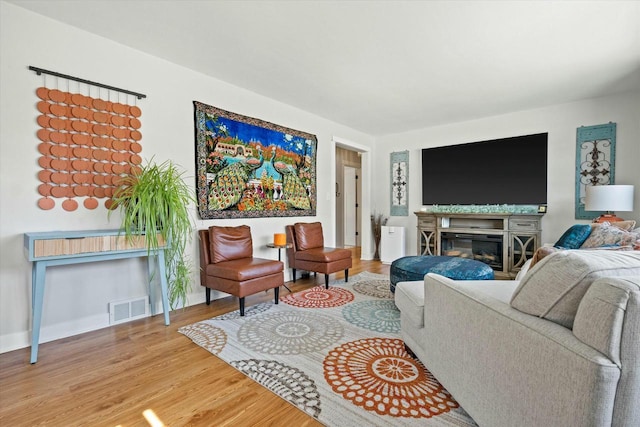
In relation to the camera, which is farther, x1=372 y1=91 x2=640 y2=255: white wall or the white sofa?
x1=372 y1=91 x2=640 y2=255: white wall

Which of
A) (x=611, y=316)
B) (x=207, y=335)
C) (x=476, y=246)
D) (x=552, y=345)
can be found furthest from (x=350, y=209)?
(x=611, y=316)

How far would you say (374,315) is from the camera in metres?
2.83

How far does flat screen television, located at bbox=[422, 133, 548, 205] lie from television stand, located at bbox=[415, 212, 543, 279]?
14.3 inches

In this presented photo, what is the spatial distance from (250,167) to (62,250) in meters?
2.10

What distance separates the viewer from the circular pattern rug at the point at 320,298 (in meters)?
3.18

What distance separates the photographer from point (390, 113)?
469cm

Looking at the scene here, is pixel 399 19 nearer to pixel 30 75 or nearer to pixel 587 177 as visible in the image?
pixel 30 75

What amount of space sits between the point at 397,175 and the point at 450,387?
4.75 metres

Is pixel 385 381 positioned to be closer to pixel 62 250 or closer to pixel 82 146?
pixel 62 250

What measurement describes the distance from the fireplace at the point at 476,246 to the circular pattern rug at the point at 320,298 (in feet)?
7.65

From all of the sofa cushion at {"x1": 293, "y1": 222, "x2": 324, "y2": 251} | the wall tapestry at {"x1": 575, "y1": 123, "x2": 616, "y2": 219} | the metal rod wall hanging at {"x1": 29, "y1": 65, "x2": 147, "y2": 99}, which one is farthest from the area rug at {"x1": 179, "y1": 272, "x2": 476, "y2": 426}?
the wall tapestry at {"x1": 575, "y1": 123, "x2": 616, "y2": 219}

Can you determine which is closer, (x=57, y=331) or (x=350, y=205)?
(x=57, y=331)

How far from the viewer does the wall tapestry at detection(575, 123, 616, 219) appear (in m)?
3.98

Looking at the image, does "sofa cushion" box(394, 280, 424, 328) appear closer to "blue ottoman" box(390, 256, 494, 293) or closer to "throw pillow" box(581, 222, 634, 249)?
"blue ottoman" box(390, 256, 494, 293)
